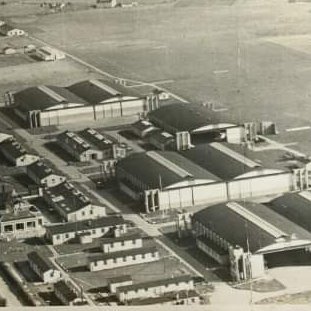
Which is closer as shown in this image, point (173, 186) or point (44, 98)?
point (173, 186)

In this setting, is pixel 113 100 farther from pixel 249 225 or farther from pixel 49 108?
pixel 249 225

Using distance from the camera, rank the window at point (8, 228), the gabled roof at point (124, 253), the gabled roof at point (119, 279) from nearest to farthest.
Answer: the gabled roof at point (119, 279) < the gabled roof at point (124, 253) < the window at point (8, 228)

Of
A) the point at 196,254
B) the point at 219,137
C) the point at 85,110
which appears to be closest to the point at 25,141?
the point at 85,110

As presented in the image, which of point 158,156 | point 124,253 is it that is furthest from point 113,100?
point 124,253

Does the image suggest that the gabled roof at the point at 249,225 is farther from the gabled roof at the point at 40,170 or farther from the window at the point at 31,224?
the gabled roof at the point at 40,170

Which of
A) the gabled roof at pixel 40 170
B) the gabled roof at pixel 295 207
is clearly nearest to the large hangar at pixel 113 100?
the gabled roof at pixel 40 170

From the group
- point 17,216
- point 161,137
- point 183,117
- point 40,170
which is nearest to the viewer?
point 17,216

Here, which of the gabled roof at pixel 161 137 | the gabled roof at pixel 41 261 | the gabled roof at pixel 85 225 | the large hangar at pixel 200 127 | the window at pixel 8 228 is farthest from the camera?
the large hangar at pixel 200 127
